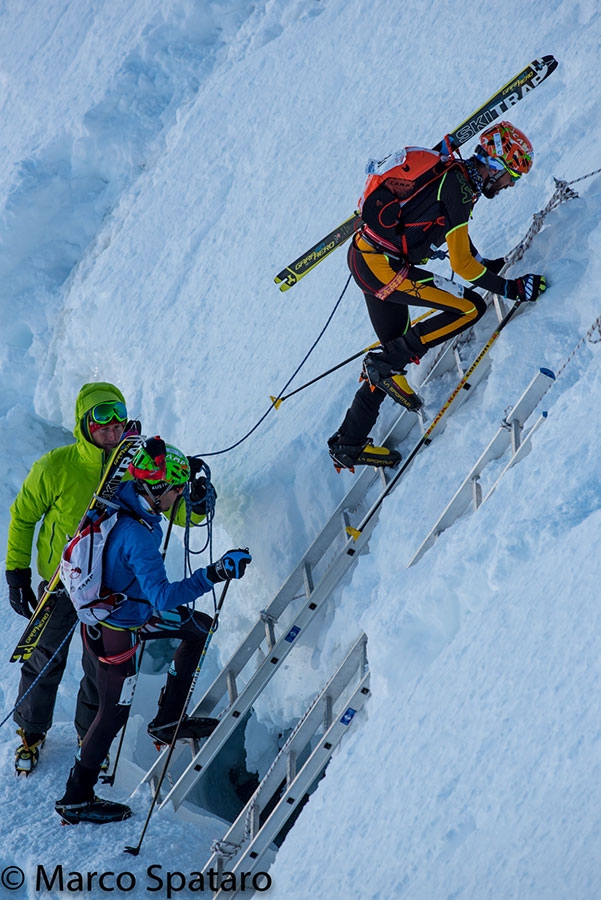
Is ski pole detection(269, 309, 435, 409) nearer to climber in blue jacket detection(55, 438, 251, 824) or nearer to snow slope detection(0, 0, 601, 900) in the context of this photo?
snow slope detection(0, 0, 601, 900)

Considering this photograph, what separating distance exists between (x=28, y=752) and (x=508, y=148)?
173 inches

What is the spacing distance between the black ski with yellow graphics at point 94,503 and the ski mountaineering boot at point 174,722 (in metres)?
0.83

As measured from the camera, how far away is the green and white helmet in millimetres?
4758

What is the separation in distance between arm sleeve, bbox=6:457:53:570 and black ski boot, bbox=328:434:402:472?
5.71ft

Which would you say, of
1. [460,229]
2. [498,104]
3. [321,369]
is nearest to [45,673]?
[321,369]

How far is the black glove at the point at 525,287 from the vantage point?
527 centimetres

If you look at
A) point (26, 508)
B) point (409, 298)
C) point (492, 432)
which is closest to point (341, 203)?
point (409, 298)

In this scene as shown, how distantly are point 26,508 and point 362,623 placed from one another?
2.22 m

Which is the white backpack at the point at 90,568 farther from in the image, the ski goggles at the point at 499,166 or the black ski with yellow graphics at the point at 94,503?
the ski goggles at the point at 499,166

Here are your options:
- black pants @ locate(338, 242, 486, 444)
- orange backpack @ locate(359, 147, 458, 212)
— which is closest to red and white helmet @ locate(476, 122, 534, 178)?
orange backpack @ locate(359, 147, 458, 212)

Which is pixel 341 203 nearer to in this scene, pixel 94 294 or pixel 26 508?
pixel 94 294

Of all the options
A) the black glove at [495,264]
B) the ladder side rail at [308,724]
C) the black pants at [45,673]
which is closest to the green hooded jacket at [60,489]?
the black pants at [45,673]

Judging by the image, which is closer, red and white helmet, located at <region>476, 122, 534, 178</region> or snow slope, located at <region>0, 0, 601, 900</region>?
snow slope, located at <region>0, 0, 601, 900</region>

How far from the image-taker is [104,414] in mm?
5566
